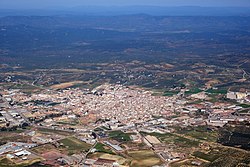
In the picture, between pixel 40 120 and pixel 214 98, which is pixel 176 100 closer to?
pixel 214 98

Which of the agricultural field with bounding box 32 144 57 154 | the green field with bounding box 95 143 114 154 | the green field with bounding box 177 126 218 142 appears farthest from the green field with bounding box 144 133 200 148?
the agricultural field with bounding box 32 144 57 154

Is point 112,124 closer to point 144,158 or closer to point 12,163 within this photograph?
point 144,158

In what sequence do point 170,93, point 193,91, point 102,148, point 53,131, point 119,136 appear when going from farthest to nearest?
point 193,91, point 170,93, point 53,131, point 119,136, point 102,148

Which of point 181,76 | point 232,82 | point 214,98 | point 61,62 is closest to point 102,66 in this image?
point 61,62

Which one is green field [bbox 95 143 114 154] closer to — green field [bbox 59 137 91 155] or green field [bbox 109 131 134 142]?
green field [bbox 59 137 91 155]

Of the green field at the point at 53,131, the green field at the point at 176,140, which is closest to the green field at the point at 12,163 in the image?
the green field at the point at 53,131

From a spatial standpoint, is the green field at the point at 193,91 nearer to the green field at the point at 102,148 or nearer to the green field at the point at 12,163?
the green field at the point at 102,148

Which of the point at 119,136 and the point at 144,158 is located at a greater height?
the point at 144,158

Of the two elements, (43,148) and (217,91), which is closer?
(43,148)

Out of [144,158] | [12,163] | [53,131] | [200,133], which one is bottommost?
[53,131]

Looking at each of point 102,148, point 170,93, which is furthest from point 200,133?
point 170,93
